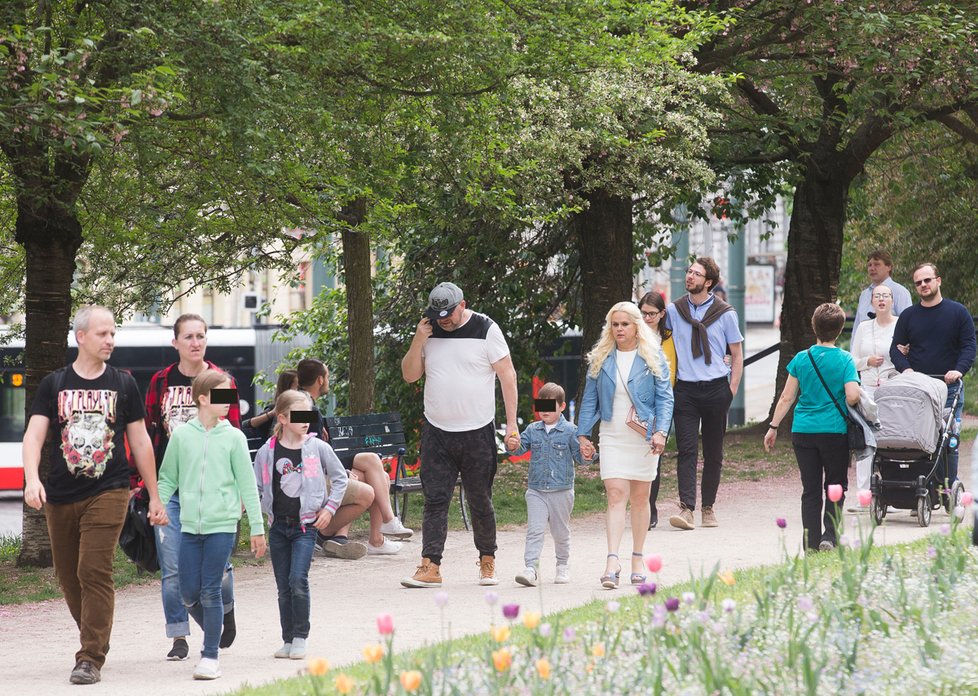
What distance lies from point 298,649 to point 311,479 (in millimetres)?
801

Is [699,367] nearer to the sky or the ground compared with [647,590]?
nearer to the sky

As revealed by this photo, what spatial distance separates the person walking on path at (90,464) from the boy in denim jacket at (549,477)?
106 inches

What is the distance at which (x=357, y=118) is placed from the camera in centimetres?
1085

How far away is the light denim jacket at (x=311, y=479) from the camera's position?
7.28m

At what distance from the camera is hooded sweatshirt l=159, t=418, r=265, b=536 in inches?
276

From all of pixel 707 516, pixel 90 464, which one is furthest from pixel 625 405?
pixel 90 464

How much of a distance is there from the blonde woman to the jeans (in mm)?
2944

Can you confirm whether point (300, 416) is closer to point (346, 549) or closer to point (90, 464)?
point (90, 464)

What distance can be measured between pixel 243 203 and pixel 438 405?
3.11 m

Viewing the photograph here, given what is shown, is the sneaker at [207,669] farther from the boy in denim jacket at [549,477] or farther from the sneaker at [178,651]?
the boy in denim jacket at [549,477]

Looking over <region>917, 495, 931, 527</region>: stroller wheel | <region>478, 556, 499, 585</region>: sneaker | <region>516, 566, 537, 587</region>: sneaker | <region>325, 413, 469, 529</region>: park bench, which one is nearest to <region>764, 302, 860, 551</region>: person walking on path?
<region>516, 566, 537, 587</region>: sneaker

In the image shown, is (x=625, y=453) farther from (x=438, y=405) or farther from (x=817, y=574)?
(x=817, y=574)

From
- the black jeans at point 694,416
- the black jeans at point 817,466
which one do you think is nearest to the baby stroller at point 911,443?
the black jeans at point 694,416

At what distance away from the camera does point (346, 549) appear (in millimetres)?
10797
